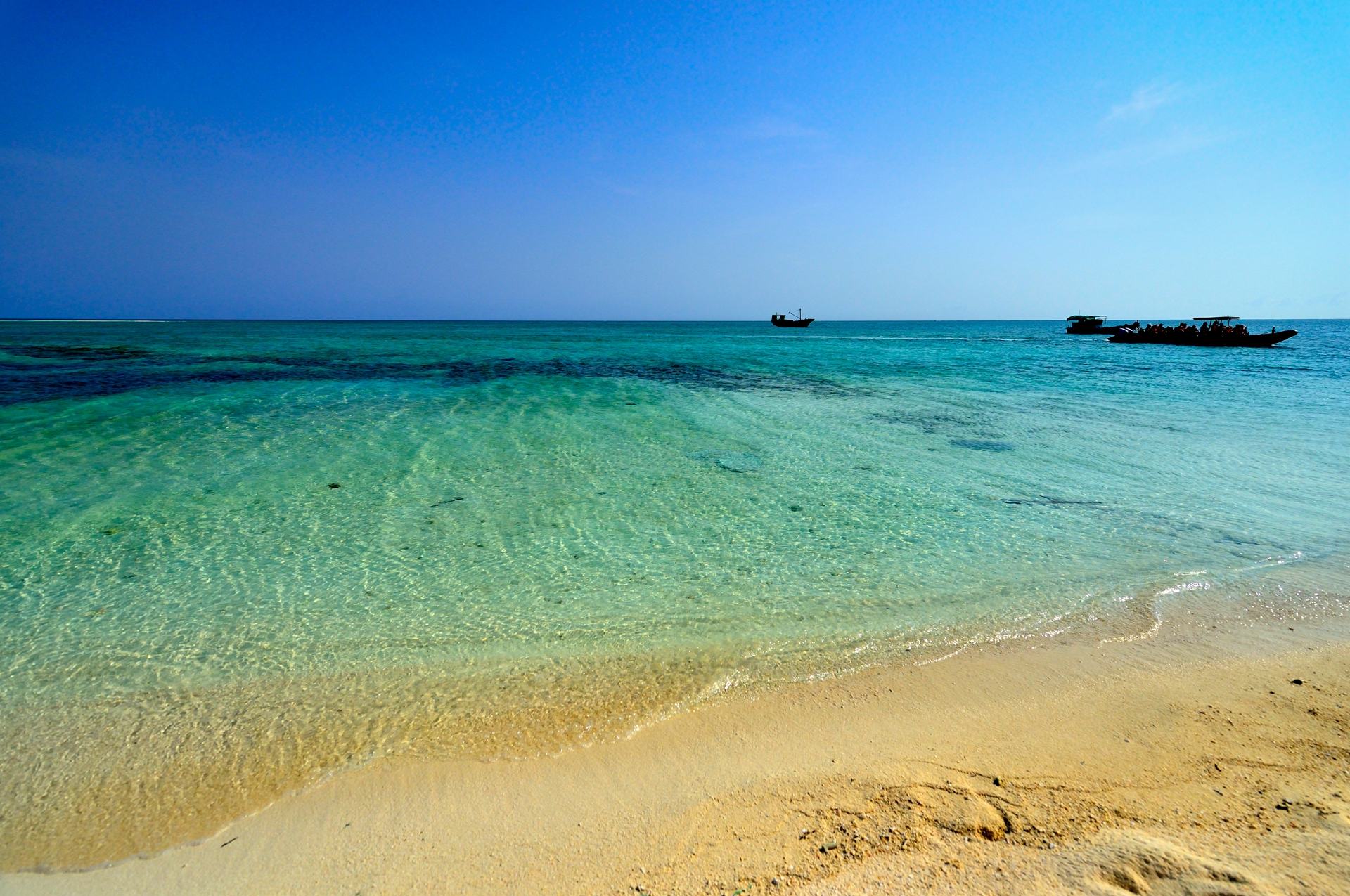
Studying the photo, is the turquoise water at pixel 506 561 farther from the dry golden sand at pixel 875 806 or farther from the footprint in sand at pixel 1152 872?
the footprint in sand at pixel 1152 872

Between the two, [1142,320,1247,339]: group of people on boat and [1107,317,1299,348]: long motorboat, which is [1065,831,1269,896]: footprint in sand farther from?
[1142,320,1247,339]: group of people on boat

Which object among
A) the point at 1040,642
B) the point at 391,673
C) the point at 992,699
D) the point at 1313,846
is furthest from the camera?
the point at 1040,642

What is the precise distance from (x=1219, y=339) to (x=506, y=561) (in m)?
49.9

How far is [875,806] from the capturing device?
8.41ft

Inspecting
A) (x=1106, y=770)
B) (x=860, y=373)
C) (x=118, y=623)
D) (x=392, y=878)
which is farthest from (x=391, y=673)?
(x=860, y=373)

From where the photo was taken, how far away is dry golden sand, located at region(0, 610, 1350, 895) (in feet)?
7.24

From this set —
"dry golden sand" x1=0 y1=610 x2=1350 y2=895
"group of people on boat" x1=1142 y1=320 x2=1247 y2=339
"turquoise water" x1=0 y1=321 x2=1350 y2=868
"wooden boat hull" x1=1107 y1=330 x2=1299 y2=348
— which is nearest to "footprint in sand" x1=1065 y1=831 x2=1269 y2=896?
"dry golden sand" x1=0 y1=610 x2=1350 y2=895

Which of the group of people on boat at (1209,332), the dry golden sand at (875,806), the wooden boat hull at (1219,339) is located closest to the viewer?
the dry golden sand at (875,806)

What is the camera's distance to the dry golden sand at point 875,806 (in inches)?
86.9

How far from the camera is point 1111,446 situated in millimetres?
10148

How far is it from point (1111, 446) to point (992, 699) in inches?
348

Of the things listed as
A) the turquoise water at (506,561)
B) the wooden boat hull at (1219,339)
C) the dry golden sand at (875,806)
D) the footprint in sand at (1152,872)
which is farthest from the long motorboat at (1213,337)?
the footprint in sand at (1152,872)

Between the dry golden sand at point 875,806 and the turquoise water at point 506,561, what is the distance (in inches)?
11.0

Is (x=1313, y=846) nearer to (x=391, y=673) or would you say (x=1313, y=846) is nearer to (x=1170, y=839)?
(x=1170, y=839)
